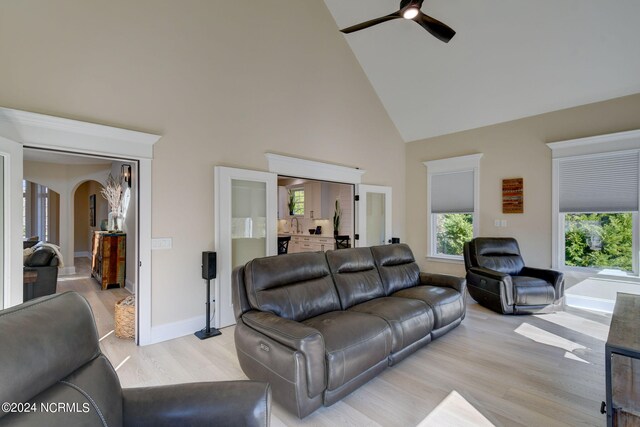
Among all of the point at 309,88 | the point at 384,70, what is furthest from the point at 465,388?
the point at 384,70

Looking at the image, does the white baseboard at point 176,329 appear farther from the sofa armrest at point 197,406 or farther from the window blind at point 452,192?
the window blind at point 452,192

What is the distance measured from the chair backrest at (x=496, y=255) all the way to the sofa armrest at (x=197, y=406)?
459 centimetres

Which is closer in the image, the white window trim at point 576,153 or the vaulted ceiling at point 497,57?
the vaulted ceiling at point 497,57

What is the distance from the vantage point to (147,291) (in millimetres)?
3385

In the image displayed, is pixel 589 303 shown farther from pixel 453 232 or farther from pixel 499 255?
pixel 453 232

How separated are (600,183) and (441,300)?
3.56m

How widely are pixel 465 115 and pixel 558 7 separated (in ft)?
6.98

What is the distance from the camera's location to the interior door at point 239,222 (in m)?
3.94

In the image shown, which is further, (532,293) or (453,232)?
(453,232)

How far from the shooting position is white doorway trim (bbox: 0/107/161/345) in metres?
2.67

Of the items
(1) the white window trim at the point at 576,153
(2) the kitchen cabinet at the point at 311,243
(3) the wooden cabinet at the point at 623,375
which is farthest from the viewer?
(2) the kitchen cabinet at the point at 311,243

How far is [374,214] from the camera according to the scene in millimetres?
6402

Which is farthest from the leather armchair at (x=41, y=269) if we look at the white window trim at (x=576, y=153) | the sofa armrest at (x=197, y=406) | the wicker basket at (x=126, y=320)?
the white window trim at (x=576, y=153)

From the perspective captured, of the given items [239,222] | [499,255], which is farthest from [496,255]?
[239,222]
